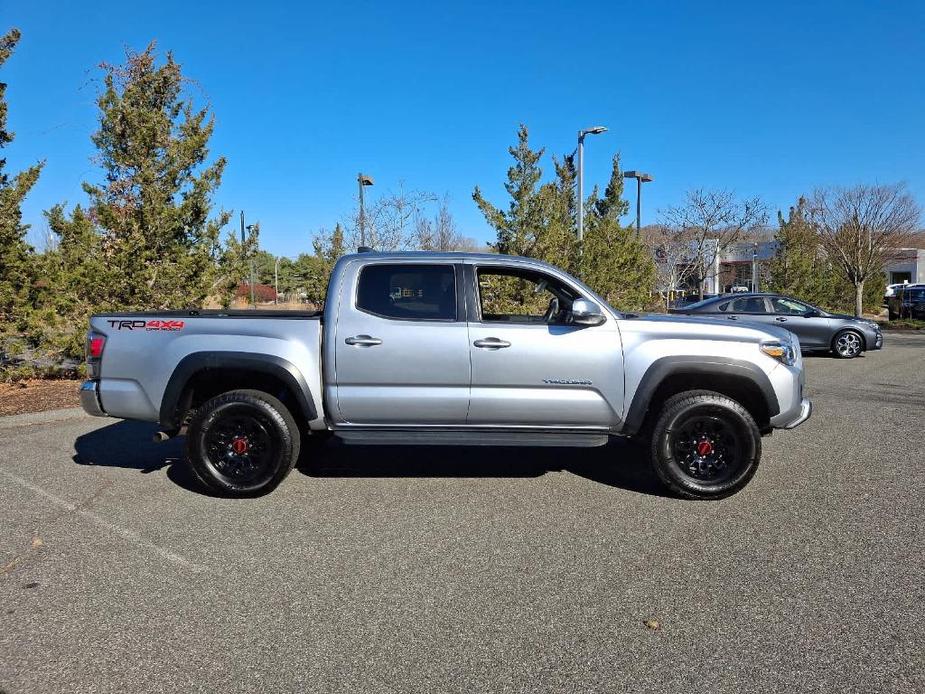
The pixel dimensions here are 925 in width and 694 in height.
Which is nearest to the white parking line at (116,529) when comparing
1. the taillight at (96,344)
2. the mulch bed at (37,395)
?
the taillight at (96,344)

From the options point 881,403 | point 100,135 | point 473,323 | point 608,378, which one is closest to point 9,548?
point 473,323

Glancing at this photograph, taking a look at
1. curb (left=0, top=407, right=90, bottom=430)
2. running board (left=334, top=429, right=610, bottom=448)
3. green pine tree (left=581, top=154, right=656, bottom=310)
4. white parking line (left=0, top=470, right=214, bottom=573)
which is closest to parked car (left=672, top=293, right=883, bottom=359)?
green pine tree (left=581, top=154, right=656, bottom=310)

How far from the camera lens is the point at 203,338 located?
500cm

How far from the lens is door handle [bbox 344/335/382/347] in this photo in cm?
497

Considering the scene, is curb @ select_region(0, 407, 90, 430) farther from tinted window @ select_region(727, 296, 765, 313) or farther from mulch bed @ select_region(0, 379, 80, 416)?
tinted window @ select_region(727, 296, 765, 313)

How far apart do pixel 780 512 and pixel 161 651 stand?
158 inches

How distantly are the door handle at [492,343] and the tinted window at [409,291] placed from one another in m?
0.32

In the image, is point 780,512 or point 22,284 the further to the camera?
point 22,284

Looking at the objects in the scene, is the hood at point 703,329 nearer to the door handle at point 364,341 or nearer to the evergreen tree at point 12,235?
the door handle at point 364,341

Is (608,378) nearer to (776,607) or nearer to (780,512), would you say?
(780,512)

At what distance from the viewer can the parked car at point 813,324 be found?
14672mm

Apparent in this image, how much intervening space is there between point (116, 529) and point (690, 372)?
421cm

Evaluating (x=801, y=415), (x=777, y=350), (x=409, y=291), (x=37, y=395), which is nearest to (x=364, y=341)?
(x=409, y=291)

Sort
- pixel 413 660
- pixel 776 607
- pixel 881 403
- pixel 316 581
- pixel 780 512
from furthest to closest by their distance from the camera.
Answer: pixel 881 403
pixel 780 512
pixel 316 581
pixel 776 607
pixel 413 660
